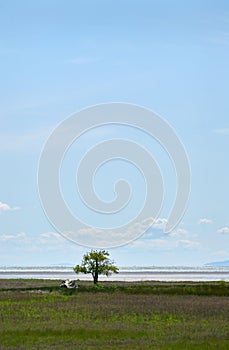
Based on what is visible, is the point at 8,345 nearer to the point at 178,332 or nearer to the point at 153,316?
the point at 178,332

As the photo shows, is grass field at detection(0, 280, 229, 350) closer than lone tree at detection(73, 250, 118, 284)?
Yes

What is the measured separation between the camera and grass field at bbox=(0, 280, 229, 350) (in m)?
36.2

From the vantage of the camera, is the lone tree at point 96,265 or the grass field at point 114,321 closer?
the grass field at point 114,321

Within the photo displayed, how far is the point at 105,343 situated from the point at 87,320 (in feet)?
34.5

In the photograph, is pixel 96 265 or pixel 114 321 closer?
pixel 114 321

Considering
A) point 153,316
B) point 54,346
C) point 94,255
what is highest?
point 94,255

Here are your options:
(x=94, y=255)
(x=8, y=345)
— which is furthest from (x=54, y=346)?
(x=94, y=255)

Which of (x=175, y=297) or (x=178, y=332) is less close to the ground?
(x=175, y=297)

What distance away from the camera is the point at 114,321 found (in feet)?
151

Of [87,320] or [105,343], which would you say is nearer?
[105,343]

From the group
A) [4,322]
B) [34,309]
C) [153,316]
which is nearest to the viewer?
[4,322]

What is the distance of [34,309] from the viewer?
5456cm

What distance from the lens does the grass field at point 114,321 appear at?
119ft

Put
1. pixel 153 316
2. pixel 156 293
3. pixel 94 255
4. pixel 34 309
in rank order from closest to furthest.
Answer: pixel 153 316
pixel 34 309
pixel 156 293
pixel 94 255
